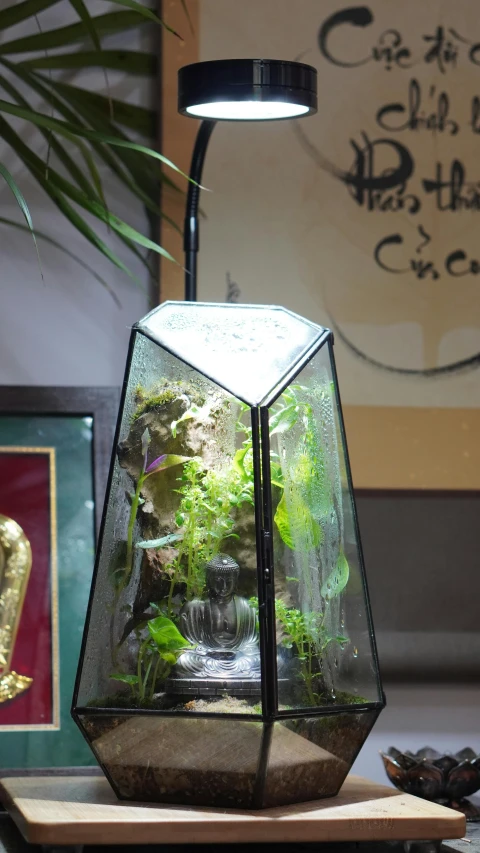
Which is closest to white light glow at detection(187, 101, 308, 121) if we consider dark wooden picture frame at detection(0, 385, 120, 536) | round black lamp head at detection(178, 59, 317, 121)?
round black lamp head at detection(178, 59, 317, 121)

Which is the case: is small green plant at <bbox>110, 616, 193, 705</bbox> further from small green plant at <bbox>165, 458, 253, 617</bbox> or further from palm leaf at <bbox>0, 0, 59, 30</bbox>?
palm leaf at <bbox>0, 0, 59, 30</bbox>

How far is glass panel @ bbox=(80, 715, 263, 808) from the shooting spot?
86cm

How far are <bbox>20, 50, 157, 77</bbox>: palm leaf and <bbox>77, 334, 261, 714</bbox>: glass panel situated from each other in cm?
51

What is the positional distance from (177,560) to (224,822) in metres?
0.21

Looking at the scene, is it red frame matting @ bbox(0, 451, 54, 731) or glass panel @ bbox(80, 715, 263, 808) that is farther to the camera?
red frame matting @ bbox(0, 451, 54, 731)

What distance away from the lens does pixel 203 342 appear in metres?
0.96

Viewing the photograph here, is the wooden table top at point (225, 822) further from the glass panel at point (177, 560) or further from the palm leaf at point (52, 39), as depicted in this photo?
the palm leaf at point (52, 39)

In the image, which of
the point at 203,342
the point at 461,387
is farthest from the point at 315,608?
the point at 461,387

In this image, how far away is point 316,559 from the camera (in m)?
0.93

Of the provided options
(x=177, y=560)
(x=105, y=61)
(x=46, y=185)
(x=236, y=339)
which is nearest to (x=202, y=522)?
(x=177, y=560)

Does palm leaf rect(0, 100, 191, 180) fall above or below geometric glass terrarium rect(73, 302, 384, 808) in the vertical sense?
above

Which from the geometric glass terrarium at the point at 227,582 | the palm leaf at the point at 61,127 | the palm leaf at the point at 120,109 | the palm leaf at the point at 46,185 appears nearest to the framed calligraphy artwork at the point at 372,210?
the palm leaf at the point at 120,109

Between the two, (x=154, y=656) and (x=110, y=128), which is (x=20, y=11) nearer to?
(x=110, y=128)

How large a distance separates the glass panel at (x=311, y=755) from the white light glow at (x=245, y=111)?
1.81ft
